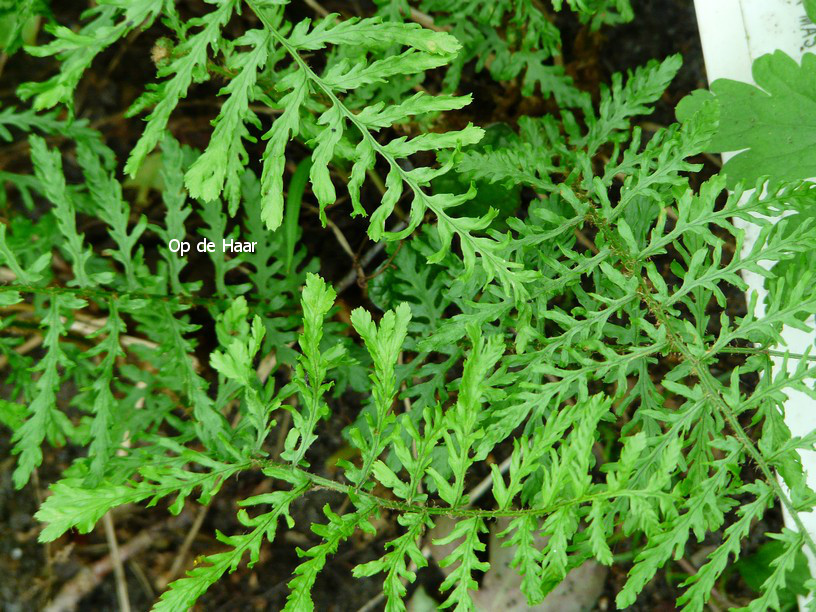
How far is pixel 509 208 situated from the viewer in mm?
2211

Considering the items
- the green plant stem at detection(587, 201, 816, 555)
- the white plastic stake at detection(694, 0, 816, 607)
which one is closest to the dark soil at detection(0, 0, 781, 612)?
the white plastic stake at detection(694, 0, 816, 607)

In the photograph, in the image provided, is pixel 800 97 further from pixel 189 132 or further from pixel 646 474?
pixel 189 132

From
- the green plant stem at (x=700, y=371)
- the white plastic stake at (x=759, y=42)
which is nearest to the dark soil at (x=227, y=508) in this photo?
the white plastic stake at (x=759, y=42)

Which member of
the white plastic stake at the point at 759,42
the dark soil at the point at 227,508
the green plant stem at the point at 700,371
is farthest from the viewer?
the dark soil at the point at 227,508

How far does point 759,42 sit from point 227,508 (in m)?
Result: 2.46

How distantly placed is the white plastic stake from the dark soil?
0.50 metres

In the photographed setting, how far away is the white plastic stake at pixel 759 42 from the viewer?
1926 millimetres

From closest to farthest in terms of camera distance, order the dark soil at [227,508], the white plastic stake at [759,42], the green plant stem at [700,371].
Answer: the green plant stem at [700,371], the white plastic stake at [759,42], the dark soil at [227,508]

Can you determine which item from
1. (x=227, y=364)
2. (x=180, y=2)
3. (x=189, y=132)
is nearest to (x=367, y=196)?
(x=189, y=132)

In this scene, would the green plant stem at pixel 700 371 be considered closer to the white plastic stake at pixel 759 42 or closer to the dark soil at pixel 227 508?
the white plastic stake at pixel 759 42

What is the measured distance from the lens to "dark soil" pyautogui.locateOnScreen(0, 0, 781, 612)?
2.53 metres

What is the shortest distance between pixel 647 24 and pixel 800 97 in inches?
37.5

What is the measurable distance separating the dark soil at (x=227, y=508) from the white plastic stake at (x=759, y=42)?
1.65 feet

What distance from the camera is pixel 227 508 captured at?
2623 millimetres
